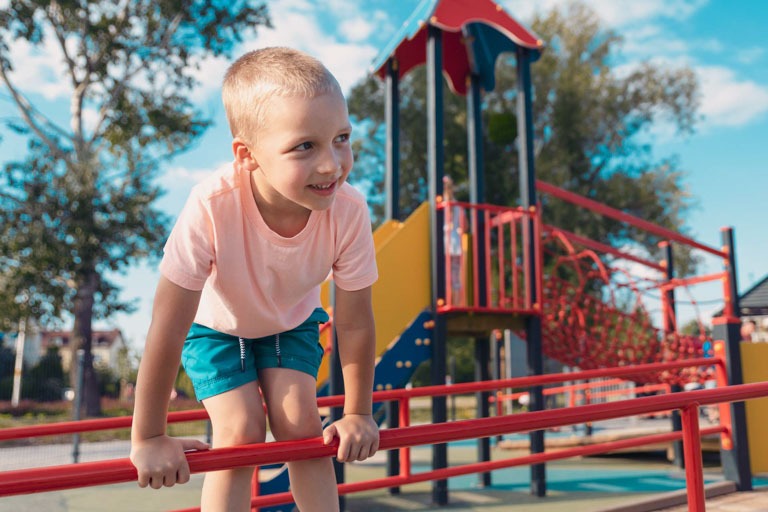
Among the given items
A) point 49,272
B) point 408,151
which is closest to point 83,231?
point 49,272

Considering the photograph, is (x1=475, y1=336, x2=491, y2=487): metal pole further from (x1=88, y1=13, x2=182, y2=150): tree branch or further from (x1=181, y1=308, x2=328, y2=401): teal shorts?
(x1=88, y1=13, x2=182, y2=150): tree branch

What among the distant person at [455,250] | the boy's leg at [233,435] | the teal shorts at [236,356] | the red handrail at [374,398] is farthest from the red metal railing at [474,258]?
the boy's leg at [233,435]

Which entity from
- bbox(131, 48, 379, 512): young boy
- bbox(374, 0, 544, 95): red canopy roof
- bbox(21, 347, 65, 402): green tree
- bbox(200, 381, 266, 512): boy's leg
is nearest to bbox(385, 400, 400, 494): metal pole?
bbox(374, 0, 544, 95): red canopy roof

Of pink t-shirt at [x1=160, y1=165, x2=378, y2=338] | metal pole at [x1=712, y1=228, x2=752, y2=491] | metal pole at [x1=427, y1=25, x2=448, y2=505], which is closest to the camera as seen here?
pink t-shirt at [x1=160, y1=165, x2=378, y2=338]

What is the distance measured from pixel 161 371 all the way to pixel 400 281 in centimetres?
402

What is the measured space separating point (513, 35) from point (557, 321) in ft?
9.31

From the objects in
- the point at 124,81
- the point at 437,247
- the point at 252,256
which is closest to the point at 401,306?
the point at 437,247

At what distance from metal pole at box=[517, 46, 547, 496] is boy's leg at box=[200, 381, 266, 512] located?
14.0 feet

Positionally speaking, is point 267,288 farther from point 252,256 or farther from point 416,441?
point 416,441

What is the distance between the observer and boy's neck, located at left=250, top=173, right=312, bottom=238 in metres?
1.48

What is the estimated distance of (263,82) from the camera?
1330mm

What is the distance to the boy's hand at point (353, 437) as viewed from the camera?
139 centimetres

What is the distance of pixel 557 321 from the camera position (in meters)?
6.84

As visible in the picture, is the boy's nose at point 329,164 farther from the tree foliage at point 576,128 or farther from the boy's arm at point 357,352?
the tree foliage at point 576,128
